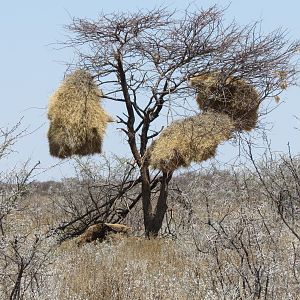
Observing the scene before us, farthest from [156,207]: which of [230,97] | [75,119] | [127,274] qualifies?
[127,274]

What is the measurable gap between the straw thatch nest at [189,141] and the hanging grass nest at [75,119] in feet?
3.74

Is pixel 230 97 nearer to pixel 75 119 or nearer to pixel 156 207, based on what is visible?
pixel 156 207

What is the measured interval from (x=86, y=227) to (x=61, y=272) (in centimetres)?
532

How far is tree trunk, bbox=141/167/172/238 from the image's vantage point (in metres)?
11.6

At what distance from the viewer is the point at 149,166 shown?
11.3m

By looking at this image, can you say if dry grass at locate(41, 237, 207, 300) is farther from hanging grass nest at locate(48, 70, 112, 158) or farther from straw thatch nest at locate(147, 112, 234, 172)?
hanging grass nest at locate(48, 70, 112, 158)

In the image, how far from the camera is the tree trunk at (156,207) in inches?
455

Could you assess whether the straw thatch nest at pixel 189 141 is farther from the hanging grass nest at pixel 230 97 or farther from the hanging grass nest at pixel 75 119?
the hanging grass nest at pixel 75 119

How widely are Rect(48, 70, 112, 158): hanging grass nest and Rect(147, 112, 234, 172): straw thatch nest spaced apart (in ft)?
3.74

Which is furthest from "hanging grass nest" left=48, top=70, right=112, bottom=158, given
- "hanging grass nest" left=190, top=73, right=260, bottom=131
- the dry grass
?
the dry grass

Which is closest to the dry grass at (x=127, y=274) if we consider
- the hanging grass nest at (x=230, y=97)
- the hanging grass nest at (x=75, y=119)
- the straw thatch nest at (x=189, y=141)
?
the straw thatch nest at (x=189, y=141)

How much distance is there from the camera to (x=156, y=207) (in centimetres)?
1172

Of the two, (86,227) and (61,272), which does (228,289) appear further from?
(86,227)

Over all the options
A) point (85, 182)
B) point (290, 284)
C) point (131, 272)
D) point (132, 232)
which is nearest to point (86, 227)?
point (132, 232)
